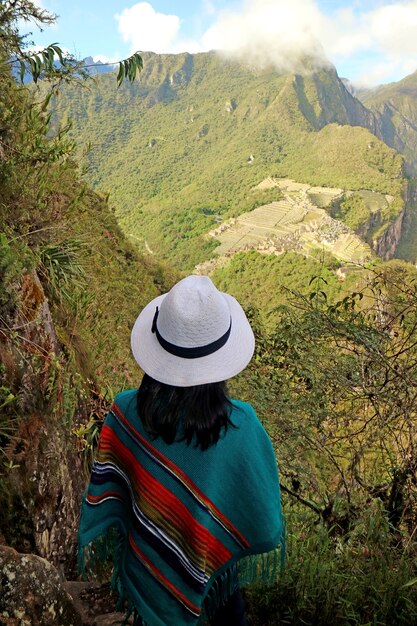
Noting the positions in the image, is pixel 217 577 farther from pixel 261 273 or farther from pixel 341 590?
pixel 261 273

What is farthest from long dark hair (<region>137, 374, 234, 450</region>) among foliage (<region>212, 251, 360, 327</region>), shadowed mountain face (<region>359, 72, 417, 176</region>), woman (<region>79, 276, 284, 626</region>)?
shadowed mountain face (<region>359, 72, 417, 176</region>)

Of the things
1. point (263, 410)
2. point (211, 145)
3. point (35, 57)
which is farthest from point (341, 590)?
point (211, 145)

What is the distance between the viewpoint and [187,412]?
1.15m

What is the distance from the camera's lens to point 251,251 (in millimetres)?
40188

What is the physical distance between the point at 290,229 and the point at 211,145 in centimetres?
5652

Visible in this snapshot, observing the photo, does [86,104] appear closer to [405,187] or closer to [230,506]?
[405,187]

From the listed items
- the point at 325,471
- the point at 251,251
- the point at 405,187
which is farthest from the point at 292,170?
the point at 325,471

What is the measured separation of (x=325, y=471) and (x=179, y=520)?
8.25ft

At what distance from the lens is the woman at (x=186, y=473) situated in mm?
1131

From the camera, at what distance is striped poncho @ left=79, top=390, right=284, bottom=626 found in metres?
1.25

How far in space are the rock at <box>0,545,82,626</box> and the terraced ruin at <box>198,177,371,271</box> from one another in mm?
32869

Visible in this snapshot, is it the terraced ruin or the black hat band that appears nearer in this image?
the black hat band

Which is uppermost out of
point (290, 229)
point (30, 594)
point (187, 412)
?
point (187, 412)

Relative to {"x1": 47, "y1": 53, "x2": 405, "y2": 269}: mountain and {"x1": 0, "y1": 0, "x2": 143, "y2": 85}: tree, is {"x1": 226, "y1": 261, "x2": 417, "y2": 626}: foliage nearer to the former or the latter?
{"x1": 0, "y1": 0, "x2": 143, "y2": 85}: tree
